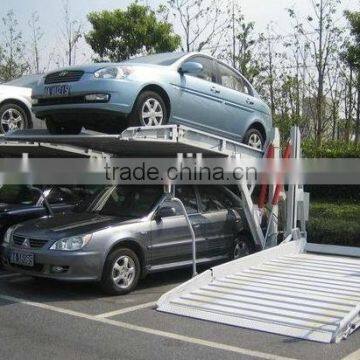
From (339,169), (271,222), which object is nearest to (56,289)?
(271,222)

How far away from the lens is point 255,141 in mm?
9734

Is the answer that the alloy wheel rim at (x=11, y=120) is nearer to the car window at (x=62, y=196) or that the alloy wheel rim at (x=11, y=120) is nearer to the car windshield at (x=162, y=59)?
the car window at (x=62, y=196)

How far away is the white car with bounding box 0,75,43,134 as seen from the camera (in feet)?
29.9

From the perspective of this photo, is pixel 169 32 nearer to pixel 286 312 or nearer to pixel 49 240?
pixel 49 240

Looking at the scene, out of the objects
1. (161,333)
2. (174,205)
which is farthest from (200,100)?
(161,333)

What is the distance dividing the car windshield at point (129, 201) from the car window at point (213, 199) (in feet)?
2.52

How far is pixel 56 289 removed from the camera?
789 centimetres

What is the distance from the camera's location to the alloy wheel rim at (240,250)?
909 cm

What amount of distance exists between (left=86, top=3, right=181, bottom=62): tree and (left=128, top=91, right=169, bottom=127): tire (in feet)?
33.7

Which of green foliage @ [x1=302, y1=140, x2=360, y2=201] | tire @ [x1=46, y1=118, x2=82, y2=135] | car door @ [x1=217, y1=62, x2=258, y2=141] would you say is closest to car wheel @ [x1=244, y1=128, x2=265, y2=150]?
car door @ [x1=217, y1=62, x2=258, y2=141]

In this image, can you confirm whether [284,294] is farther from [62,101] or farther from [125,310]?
[62,101]

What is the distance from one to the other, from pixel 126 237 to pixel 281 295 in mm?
1968

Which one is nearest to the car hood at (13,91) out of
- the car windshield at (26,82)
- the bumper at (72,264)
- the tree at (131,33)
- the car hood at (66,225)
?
the car windshield at (26,82)

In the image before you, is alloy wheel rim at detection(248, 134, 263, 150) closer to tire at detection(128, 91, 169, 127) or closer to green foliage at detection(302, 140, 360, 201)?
tire at detection(128, 91, 169, 127)
